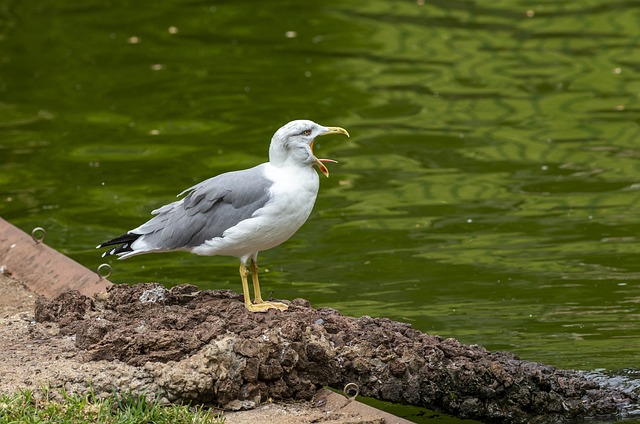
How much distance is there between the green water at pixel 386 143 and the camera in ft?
26.6

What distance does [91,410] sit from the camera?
504 cm

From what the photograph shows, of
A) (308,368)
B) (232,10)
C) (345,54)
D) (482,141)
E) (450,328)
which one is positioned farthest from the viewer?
(232,10)

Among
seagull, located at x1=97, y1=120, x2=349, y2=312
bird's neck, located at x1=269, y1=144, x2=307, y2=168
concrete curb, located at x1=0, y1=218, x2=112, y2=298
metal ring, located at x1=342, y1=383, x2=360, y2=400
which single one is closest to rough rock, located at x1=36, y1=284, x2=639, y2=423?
metal ring, located at x1=342, y1=383, x2=360, y2=400

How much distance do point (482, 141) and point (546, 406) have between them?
578 centimetres

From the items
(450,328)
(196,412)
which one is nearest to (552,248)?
(450,328)

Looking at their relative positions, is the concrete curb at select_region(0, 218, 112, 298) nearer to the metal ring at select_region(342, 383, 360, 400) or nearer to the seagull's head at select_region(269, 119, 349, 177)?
the seagull's head at select_region(269, 119, 349, 177)

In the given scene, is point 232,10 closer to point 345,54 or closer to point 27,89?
point 345,54

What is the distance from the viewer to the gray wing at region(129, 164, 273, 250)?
588 centimetres

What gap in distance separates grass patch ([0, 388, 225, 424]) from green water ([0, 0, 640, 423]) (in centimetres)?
139

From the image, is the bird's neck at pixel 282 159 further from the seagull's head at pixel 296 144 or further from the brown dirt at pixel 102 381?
the brown dirt at pixel 102 381

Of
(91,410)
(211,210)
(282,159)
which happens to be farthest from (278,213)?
(91,410)

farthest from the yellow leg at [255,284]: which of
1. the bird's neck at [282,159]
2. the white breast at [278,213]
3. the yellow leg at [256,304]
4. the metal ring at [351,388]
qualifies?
the metal ring at [351,388]

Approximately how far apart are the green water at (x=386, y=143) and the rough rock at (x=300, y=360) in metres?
0.39

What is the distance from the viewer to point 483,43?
14.1m
